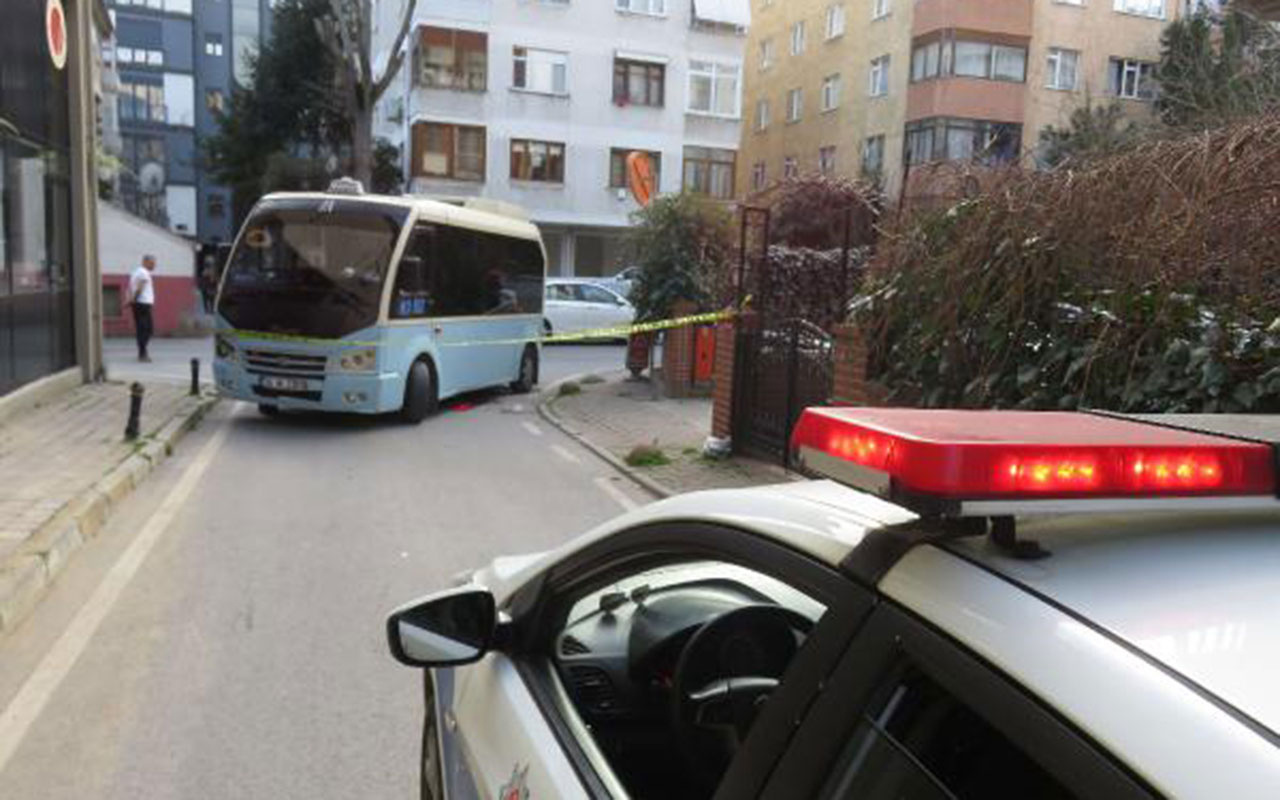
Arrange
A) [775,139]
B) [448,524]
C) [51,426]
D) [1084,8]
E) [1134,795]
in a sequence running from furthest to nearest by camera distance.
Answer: [775,139]
[1084,8]
[51,426]
[448,524]
[1134,795]

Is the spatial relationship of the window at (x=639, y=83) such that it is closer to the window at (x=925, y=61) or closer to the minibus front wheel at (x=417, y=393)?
the window at (x=925, y=61)

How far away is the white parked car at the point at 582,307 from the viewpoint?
26.7 m

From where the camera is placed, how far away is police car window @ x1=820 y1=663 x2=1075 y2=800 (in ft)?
4.08

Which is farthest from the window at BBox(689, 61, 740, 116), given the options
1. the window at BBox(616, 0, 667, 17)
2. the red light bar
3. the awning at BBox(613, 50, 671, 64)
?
the red light bar

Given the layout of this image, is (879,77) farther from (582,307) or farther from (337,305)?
(337,305)

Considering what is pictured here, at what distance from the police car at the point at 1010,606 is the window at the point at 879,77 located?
4115 centimetres

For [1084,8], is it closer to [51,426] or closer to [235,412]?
[235,412]

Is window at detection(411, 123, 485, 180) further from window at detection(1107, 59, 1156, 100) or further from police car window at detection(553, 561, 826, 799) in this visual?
police car window at detection(553, 561, 826, 799)

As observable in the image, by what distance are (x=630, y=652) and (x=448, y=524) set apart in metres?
5.59

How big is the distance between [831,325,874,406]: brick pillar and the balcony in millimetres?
31862

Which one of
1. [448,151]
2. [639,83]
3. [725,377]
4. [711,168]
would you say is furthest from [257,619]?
[711,168]

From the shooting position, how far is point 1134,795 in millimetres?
1029

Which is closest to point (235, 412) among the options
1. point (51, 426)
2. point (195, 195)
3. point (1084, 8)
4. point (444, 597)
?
point (51, 426)

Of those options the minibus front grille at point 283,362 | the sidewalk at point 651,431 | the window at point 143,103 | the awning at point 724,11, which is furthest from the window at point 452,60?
the minibus front grille at point 283,362
